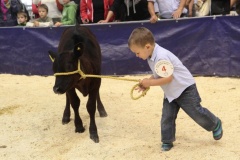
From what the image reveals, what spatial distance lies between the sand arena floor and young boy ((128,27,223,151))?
259 mm

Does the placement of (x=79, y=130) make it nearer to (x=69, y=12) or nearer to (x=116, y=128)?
(x=116, y=128)

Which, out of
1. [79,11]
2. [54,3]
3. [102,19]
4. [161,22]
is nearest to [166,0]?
[161,22]

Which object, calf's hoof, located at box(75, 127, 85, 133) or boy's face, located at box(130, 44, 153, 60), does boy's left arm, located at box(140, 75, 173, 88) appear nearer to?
boy's face, located at box(130, 44, 153, 60)

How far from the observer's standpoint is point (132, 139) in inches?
184

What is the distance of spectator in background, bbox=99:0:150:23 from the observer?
7.88 metres

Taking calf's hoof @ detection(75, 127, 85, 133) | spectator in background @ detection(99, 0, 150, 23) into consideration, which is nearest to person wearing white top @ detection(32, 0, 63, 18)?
spectator in background @ detection(99, 0, 150, 23)

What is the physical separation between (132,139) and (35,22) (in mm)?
4606

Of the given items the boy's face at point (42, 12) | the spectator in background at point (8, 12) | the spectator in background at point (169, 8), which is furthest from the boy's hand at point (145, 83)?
the spectator in background at point (8, 12)

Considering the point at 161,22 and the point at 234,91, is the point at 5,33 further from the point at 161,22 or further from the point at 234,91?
the point at 234,91

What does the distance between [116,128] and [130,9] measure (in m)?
3.54

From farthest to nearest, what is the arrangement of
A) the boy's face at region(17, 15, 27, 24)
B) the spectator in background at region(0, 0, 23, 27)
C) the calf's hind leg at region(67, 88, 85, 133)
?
the spectator in background at region(0, 0, 23, 27) < the boy's face at region(17, 15, 27, 24) < the calf's hind leg at region(67, 88, 85, 133)

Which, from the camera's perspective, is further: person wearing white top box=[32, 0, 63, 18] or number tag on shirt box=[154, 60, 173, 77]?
person wearing white top box=[32, 0, 63, 18]

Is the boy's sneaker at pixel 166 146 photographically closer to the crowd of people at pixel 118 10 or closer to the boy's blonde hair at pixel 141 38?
the boy's blonde hair at pixel 141 38

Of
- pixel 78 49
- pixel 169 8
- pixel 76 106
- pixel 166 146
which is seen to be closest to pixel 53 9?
pixel 169 8
